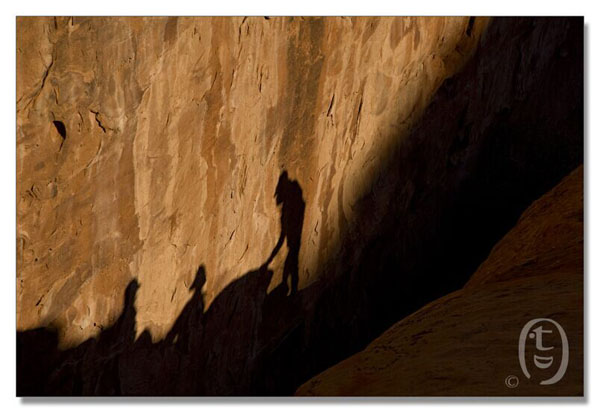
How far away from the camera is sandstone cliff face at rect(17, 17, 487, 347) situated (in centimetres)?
265

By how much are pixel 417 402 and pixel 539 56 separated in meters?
1.60

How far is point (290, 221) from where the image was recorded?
10.6ft

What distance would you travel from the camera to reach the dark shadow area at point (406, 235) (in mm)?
3027

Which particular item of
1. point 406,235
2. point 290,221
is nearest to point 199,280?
point 290,221

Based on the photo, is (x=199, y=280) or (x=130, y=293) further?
(x=199, y=280)

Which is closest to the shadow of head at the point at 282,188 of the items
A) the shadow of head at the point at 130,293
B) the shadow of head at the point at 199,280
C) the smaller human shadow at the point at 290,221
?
the smaller human shadow at the point at 290,221

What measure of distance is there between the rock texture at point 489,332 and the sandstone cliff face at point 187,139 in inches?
19.1

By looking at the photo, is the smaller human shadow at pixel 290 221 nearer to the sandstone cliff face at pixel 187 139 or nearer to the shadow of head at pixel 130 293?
the sandstone cliff face at pixel 187 139

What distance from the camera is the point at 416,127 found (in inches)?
138

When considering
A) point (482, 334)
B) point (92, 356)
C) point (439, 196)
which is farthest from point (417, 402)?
point (92, 356)

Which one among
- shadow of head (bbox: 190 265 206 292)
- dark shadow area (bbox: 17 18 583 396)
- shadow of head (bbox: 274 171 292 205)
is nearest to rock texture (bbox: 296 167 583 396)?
dark shadow area (bbox: 17 18 583 396)

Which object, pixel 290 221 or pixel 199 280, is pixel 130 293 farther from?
pixel 290 221

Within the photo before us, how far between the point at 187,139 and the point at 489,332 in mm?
1409
